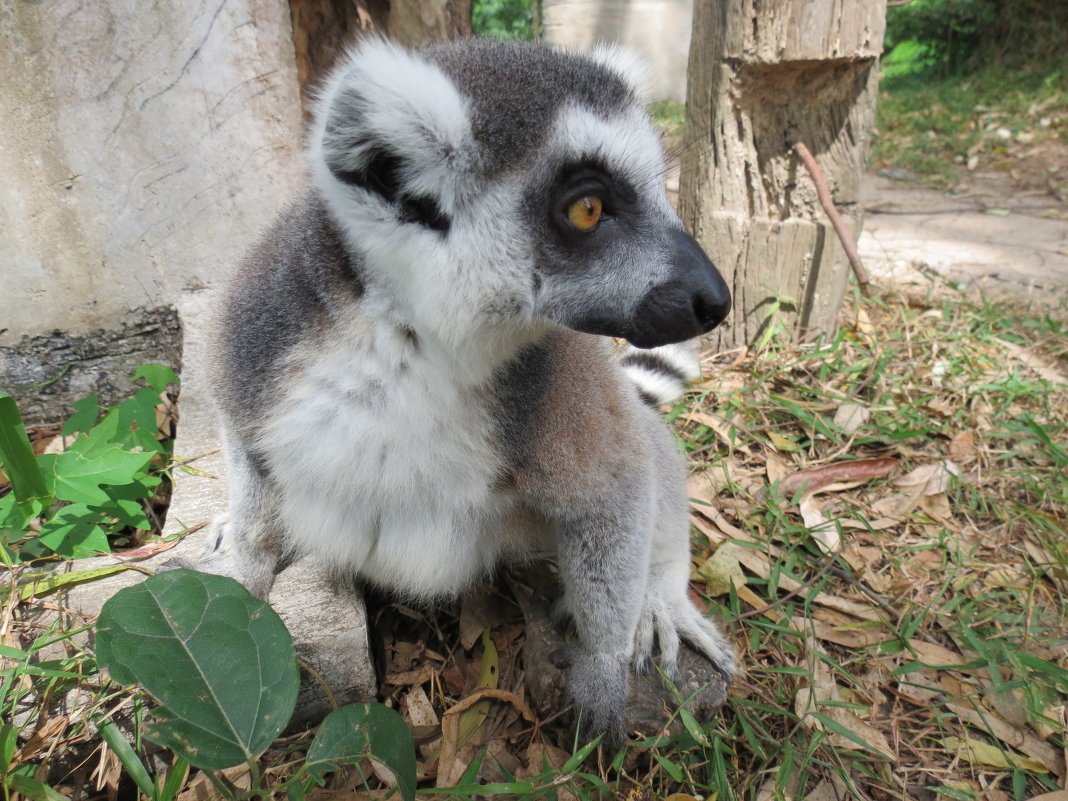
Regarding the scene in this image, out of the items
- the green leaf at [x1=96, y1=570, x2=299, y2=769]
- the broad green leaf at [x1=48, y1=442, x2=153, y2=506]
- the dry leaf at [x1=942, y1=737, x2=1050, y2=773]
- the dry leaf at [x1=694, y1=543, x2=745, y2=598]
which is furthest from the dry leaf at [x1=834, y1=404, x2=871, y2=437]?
the broad green leaf at [x1=48, y1=442, x2=153, y2=506]

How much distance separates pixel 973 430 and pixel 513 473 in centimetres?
291

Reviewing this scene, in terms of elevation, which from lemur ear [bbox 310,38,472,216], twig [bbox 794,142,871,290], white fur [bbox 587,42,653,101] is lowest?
twig [bbox 794,142,871,290]

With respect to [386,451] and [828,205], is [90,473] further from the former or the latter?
[828,205]

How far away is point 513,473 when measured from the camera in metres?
1.95

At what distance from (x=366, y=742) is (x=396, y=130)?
141 cm

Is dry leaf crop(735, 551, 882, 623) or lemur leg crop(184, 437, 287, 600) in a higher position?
lemur leg crop(184, 437, 287, 600)

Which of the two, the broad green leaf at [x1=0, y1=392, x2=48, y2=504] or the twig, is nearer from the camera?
the broad green leaf at [x1=0, y1=392, x2=48, y2=504]

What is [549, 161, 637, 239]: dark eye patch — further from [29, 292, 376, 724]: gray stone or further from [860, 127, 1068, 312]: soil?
[860, 127, 1068, 312]: soil

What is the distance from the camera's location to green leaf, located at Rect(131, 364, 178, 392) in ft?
10.1

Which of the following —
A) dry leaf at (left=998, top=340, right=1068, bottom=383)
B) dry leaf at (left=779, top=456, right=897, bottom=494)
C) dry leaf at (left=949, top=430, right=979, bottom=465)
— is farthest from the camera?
dry leaf at (left=998, top=340, right=1068, bottom=383)

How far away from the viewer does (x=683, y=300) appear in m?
1.69

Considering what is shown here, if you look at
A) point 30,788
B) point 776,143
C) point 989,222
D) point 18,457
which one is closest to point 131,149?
point 18,457

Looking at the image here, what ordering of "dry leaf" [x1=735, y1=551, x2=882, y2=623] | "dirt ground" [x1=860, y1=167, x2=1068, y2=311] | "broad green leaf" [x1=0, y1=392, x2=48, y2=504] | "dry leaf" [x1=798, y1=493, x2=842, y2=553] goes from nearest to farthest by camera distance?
"broad green leaf" [x1=0, y1=392, x2=48, y2=504], "dry leaf" [x1=735, y1=551, x2=882, y2=623], "dry leaf" [x1=798, y1=493, x2=842, y2=553], "dirt ground" [x1=860, y1=167, x2=1068, y2=311]

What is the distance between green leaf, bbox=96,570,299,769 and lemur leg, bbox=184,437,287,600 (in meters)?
0.47
